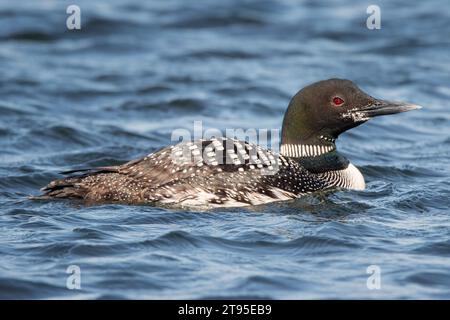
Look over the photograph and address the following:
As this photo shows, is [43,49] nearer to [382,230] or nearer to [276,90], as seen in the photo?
[276,90]

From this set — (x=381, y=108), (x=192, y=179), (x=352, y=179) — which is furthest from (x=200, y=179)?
(x=381, y=108)

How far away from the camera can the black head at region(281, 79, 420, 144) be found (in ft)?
27.0

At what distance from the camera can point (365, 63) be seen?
14.5 metres

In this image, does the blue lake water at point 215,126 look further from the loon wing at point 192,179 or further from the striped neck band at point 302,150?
the striped neck band at point 302,150

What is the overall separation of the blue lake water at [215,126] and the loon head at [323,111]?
1.79 ft

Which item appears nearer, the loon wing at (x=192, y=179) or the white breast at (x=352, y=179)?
the loon wing at (x=192, y=179)

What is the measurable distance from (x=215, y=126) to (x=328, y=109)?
3.32 meters

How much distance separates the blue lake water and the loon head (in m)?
0.55

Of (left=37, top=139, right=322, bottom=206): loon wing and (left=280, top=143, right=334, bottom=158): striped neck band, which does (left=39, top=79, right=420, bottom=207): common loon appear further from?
(left=280, top=143, right=334, bottom=158): striped neck band

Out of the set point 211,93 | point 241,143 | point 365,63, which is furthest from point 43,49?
point 241,143

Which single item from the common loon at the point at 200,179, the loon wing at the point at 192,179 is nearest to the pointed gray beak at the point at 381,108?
the common loon at the point at 200,179

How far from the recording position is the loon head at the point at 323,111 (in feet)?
27.0

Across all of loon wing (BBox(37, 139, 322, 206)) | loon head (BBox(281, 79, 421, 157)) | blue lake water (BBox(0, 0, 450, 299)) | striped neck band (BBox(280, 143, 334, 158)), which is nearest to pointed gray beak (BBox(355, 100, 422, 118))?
loon head (BBox(281, 79, 421, 157))

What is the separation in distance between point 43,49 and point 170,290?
945 cm
